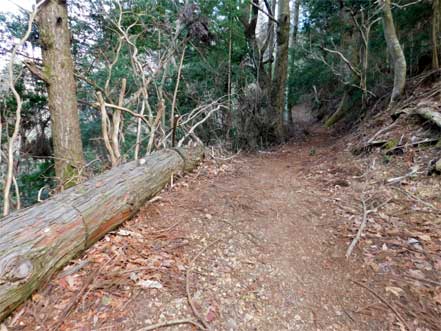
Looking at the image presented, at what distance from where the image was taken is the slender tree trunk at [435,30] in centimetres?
483

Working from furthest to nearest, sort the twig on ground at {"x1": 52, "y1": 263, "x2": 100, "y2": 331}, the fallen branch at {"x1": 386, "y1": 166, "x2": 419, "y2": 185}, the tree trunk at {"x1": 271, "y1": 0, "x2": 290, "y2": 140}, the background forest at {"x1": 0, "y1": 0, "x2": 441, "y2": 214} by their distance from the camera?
the tree trunk at {"x1": 271, "y1": 0, "x2": 290, "y2": 140} < the background forest at {"x1": 0, "y1": 0, "x2": 441, "y2": 214} < the fallen branch at {"x1": 386, "y1": 166, "x2": 419, "y2": 185} < the twig on ground at {"x1": 52, "y1": 263, "x2": 100, "y2": 331}

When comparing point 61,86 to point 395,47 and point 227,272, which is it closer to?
point 227,272

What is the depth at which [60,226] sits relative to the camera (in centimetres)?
173

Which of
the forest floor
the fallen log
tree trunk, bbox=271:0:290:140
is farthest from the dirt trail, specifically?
tree trunk, bbox=271:0:290:140

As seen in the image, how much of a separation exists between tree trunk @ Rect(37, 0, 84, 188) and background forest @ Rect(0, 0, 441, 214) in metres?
0.02

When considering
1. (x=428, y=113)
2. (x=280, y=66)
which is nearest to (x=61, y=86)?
(x=428, y=113)

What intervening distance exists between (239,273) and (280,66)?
658 cm

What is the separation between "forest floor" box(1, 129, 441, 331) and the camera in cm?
143

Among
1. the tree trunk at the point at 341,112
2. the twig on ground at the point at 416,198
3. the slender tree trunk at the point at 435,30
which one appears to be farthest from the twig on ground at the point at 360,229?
the tree trunk at the point at 341,112

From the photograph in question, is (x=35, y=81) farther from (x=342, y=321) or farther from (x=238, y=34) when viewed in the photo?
(x=342, y=321)

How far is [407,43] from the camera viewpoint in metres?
5.95

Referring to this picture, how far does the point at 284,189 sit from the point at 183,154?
163cm

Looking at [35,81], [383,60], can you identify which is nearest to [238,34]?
[383,60]

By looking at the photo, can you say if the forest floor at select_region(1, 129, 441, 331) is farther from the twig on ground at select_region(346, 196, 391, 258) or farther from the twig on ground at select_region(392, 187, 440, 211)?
the twig on ground at select_region(392, 187, 440, 211)
